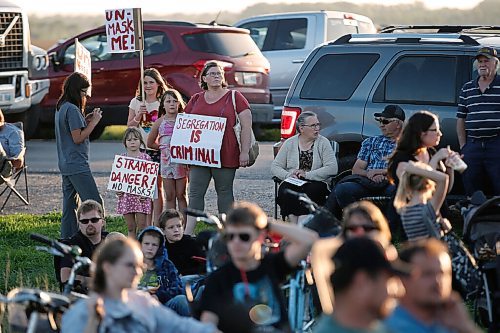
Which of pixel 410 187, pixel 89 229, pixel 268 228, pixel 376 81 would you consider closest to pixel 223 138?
pixel 376 81

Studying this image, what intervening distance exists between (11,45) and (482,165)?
10025mm

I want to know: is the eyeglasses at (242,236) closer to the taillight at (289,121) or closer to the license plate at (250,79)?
the taillight at (289,121)

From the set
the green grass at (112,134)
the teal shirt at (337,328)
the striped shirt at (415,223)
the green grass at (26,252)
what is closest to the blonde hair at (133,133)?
the green grass at (26,252)

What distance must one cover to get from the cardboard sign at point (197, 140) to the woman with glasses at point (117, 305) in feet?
17.6

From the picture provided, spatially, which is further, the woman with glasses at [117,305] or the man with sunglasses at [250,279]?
the man with sunglasses at [250,279]

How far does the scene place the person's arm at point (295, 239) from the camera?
6395mm

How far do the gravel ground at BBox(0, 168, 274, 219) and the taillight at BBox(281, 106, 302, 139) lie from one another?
183 cm

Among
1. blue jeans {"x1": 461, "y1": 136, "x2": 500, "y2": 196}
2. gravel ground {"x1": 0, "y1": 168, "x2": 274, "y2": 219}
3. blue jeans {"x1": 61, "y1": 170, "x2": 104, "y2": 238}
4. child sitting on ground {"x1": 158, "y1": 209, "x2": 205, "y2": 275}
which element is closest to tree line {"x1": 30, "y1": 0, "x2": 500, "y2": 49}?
gravel ground {"x1": 0, "y1": 168, "x2": 274, "y2": 219}

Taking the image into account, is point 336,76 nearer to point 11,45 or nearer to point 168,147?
point 168,147

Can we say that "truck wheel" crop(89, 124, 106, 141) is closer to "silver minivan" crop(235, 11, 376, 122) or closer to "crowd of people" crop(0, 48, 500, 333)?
"silver minivan" crop(235, 11, 376, 122)

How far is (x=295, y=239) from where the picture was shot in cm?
641

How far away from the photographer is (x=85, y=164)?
1163 cm

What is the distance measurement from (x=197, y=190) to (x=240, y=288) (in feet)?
17.8

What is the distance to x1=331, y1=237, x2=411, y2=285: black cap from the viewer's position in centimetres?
479
